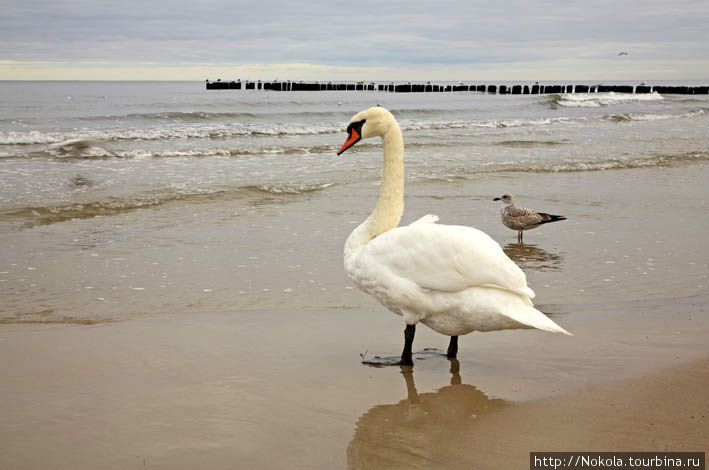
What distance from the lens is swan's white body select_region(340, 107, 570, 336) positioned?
15.2 feet

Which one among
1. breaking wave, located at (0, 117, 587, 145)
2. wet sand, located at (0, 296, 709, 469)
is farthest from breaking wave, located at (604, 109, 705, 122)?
wet sand, located at (0, 296, 709, 469)

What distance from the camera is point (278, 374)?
485 centimetres

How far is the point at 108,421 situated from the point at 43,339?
69.6 inches

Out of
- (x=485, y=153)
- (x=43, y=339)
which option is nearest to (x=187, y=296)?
(x=43, y=339)

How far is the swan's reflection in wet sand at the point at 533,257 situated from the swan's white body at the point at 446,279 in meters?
3.38

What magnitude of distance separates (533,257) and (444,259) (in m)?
4.27

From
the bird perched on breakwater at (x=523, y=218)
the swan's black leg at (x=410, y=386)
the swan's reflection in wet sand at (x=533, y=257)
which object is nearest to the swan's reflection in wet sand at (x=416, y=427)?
the swan's black leg at (x=410, y=386)

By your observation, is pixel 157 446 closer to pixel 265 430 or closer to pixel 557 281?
pixel 265 430

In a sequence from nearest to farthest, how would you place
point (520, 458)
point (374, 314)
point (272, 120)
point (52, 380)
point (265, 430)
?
point (520, 458) < point (265, 430) < point (52, 380) < point (374, 314) < point (272, 120)

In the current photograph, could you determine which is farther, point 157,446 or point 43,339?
point 43,339

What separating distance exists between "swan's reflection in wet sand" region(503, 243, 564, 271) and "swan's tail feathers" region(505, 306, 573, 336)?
11.9 ft

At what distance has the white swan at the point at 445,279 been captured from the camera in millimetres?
4625

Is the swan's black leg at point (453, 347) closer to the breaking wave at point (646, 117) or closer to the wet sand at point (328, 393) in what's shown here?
the wet sand at point (328, 393)

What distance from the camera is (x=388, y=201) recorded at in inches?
219
